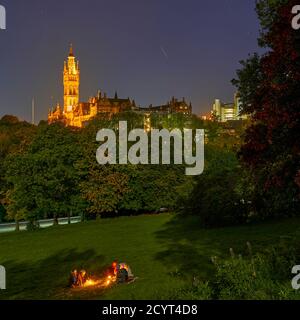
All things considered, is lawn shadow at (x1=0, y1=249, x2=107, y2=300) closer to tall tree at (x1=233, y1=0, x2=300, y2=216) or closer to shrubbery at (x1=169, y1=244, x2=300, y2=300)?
shrubbery at (x1=169, y1=244, x2=300, y2=300)

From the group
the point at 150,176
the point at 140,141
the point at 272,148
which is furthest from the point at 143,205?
the point at 272,148

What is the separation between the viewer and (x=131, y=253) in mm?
35188

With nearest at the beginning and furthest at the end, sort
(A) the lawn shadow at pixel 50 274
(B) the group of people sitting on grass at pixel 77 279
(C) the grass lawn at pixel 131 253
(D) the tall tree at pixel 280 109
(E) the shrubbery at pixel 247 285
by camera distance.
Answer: (E) the shrubbery at pixel 247 285 → (D) the tall tree at pixel 280 109 → (C) the grass lawn at pixel 131 253 → (A) the lawn shadow at pixel 50 274 → (B) the group of people sitting on grass at pixel 77 279

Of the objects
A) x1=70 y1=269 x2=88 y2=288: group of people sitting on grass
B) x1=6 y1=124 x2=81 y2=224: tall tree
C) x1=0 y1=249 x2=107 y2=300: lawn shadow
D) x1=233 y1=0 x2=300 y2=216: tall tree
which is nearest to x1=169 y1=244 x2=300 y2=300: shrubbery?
x1=233 y1=0 x2=300 y2=216: tall tree

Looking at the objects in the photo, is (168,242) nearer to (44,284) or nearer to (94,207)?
(44,284)

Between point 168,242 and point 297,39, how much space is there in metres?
26.5

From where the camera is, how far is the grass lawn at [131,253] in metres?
23.6

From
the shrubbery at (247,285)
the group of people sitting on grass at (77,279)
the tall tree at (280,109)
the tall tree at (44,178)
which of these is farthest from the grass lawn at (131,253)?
the tall tree at (44,178)

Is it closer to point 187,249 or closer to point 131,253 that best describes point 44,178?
point 131,253

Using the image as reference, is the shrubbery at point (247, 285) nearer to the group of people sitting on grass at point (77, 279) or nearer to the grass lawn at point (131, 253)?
the grass lawn at point (131, 253)

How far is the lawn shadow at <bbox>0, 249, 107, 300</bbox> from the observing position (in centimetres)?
2454

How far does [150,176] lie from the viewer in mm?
69938
